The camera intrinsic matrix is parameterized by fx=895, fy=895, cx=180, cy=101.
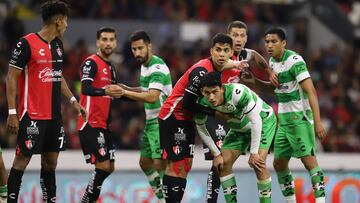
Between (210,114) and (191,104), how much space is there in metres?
0.29

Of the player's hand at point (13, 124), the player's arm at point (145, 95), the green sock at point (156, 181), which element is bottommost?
the green sock at point (156, 181)

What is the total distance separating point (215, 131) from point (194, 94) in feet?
4.37

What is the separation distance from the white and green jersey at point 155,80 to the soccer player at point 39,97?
1786 millimetres

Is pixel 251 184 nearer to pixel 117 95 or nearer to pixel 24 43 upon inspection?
pixel 117 95

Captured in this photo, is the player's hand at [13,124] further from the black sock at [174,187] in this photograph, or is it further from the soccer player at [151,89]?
the soccer player at [151,89]

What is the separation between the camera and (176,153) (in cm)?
1173

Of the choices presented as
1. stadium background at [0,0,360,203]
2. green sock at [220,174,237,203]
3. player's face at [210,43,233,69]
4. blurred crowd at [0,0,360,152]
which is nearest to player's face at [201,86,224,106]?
Result: player's face at [210,43,233,69]

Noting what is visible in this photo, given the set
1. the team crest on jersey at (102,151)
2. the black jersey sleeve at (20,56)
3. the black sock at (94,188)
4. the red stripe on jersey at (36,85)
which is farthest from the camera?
the team crest on jersey at (102,151)

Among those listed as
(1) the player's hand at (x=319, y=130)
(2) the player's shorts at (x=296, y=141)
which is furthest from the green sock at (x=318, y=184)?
(1) the player's hand at (x=319, y=130)

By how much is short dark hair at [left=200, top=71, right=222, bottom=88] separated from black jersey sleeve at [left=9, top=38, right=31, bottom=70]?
7.23ft

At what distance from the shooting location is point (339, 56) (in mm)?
24422

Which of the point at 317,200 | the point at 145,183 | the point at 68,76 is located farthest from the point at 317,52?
the point at 317,200

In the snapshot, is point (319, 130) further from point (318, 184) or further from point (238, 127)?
point (238, 127)

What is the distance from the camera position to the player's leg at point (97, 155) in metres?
12.7
